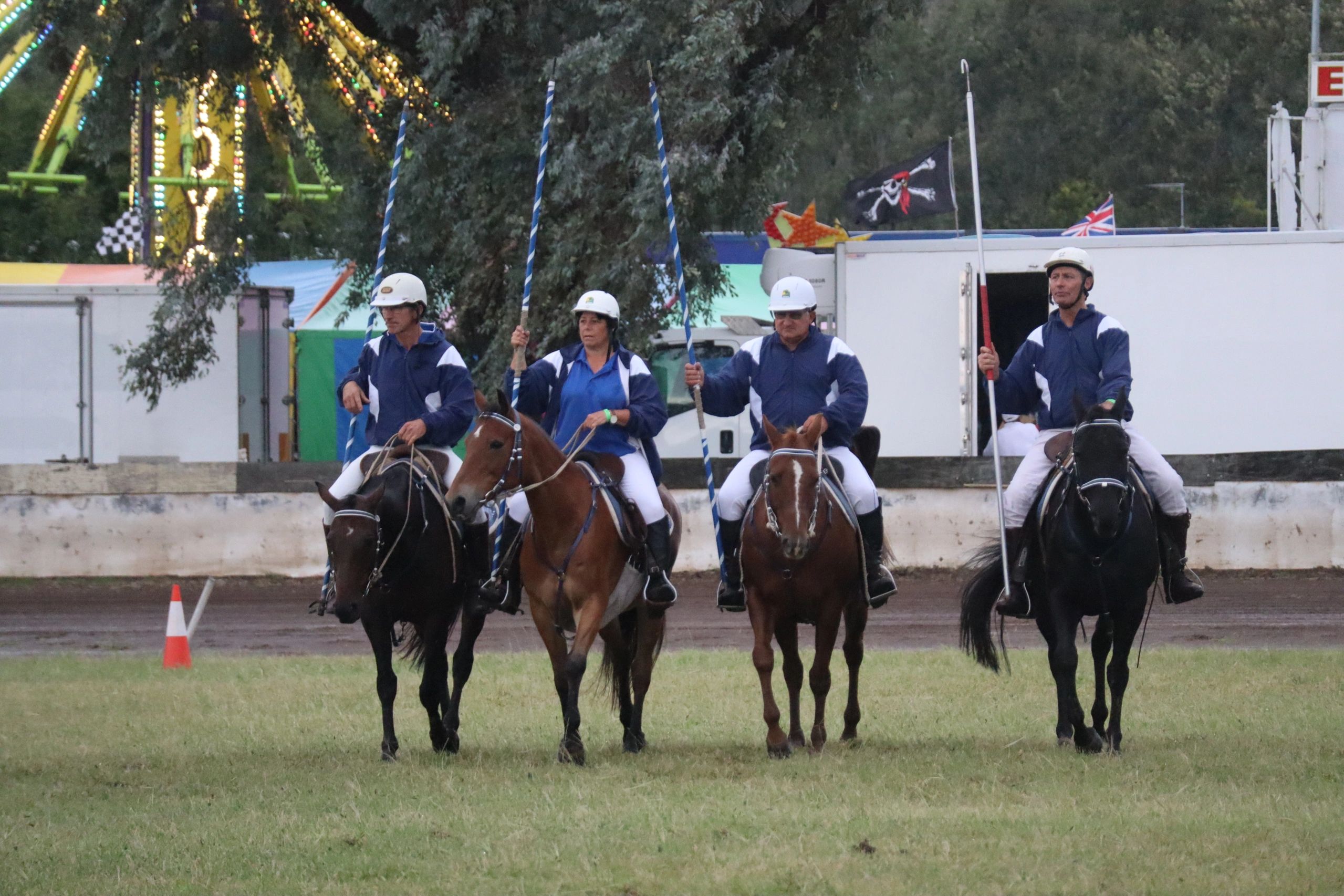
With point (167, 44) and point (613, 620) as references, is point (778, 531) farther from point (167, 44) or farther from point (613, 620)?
point (167, 44)

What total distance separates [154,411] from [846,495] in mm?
17439

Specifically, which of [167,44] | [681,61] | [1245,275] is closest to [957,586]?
[1245,275]

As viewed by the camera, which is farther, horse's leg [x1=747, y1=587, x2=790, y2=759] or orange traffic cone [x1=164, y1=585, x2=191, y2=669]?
orange traffic cone [x1=164, y1=585, x2=191, y2=669]

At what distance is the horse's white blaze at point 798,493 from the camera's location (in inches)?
372

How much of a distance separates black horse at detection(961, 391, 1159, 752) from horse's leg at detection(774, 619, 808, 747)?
140cm

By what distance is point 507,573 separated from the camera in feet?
33.3

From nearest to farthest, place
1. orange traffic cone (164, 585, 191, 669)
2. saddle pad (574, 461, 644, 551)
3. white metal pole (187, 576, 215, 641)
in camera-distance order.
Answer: saddle pad (574, 461, 644, 551) < orange traffic cone (164, 585, 191, 669) < white metal pole (187, 576, 215, 641)

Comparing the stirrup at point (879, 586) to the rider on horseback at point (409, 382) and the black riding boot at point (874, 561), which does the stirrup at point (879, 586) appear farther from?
the rider on horseback at point (409, 382)

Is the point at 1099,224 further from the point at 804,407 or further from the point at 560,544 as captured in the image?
the point at 560,544

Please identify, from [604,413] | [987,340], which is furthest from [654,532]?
[987,340]

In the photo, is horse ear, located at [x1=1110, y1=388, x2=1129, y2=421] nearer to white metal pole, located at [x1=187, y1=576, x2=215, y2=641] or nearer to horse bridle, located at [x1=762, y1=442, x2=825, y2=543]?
horse bridle, located at [x1=762, y1=442, x2=825, y2=543]

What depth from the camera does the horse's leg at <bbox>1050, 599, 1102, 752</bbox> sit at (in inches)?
375

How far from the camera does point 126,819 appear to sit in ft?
26.0

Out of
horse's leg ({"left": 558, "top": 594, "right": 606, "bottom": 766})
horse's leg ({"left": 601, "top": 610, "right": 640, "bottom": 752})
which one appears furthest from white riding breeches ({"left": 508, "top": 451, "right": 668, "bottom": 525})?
horse's leg ({"left": 601, "top": 610, "right": 640, "bottom": 752})
